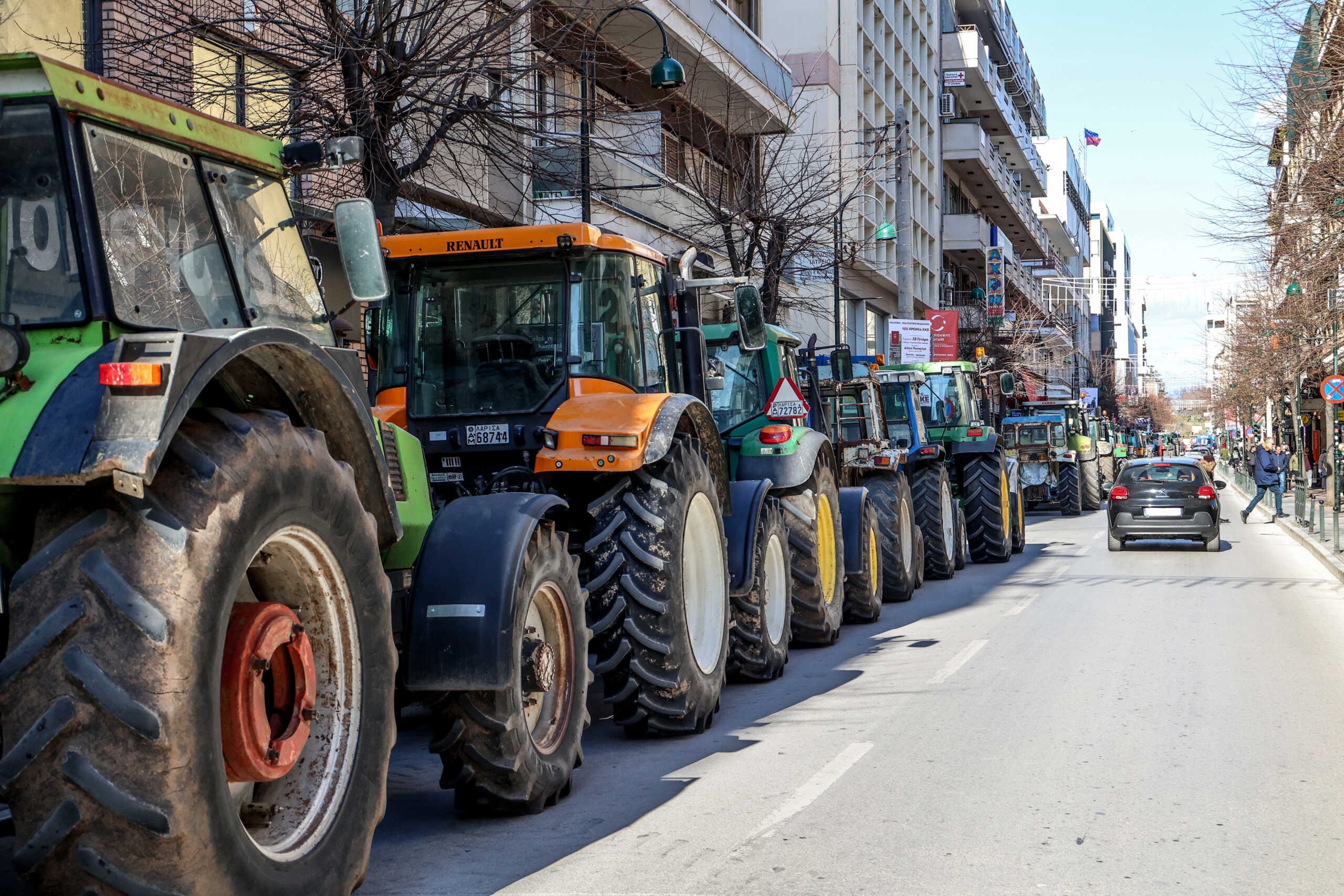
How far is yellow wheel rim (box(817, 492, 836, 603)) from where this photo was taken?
38.7ft

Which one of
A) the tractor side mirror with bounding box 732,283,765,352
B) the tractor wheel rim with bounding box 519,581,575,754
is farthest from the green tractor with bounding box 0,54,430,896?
the tractor side mirror with bounding box 732,283,765,352

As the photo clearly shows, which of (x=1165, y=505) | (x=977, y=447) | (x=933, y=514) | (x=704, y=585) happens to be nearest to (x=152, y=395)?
(x=704, y=585)

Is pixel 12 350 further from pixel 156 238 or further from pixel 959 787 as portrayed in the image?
pixel 959 787

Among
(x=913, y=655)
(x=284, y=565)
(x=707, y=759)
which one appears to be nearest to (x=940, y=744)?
(x=707, y=759)

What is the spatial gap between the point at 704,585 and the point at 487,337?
75.4 inches

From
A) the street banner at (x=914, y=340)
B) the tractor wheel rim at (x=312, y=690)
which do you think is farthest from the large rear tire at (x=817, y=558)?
the street banner at (x=914, y=340)

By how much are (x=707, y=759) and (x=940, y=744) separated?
4.17 ft

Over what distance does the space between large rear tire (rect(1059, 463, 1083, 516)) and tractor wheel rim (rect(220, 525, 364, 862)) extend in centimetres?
3389

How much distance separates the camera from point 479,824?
5.94 meters

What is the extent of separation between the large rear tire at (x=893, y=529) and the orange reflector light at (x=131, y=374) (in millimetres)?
11832

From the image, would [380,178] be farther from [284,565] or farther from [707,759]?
[284,565]

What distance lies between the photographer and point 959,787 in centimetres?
650

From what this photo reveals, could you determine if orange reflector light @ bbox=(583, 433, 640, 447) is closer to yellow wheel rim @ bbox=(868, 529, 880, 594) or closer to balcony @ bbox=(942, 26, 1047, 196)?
yellow wheel rim @ bbox=(868, 529, 880, 594)

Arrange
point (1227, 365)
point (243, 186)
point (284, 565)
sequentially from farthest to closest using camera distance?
1. point (1227, 365)
2. point (243, 186)
3. point (284, 565)
